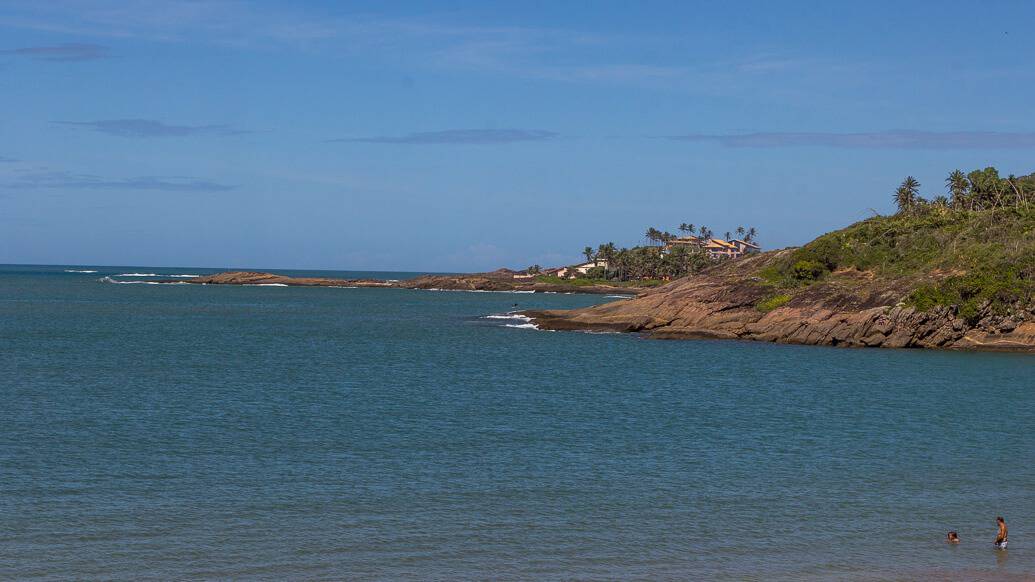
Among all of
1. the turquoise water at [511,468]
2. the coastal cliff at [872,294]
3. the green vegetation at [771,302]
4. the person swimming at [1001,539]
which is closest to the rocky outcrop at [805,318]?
the coastal cliff at [872,294]

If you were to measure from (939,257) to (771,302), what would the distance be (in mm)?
15543

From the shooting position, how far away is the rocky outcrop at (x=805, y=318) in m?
82.2

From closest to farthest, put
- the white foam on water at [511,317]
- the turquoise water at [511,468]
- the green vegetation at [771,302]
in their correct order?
the turquoise water at [511,468] → the green vegetation at [771,302] → the white foam on water at [511,317]

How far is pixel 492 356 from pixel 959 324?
38163mm

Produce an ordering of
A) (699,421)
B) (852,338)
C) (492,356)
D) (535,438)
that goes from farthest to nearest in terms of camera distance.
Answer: (852,338)
(492,356)
(699,421)
(535,438)

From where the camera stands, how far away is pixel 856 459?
3709cm

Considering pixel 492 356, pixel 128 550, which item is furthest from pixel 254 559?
pixel 492 356

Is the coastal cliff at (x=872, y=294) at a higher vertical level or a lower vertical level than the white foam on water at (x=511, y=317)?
higher

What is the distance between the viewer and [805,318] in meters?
89.5

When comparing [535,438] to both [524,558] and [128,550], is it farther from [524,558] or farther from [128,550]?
[128,550]

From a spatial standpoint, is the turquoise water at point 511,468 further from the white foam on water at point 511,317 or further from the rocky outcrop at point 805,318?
the white foam on water at point 511,317

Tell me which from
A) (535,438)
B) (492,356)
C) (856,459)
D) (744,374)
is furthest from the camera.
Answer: (492,356)

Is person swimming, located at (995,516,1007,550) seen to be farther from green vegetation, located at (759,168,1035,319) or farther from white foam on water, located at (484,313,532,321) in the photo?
white foam on water, located at (484,313,532,321)

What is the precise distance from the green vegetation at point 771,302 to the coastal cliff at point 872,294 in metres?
0.15
